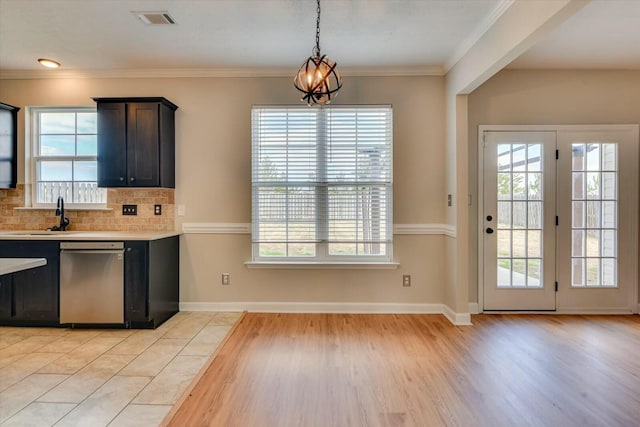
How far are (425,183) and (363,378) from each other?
2.17 m

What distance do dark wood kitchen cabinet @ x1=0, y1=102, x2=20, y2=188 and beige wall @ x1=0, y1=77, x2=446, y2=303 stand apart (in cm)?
8

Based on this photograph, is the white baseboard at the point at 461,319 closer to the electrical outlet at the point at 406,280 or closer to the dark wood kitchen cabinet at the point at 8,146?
the electrical outlet at the point at 406,280

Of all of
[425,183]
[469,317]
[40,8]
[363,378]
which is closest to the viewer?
[363,378]

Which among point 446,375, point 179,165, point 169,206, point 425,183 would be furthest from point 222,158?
point 446,375

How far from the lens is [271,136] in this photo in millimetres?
3600

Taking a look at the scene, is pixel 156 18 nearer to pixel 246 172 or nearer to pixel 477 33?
pixel 246 172

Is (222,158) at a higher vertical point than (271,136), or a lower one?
lower

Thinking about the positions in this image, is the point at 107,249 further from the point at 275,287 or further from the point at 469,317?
the point at 469,317

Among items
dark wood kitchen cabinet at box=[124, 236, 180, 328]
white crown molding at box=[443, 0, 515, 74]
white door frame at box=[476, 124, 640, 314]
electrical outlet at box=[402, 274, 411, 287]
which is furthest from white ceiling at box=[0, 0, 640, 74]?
electrical outlet at box=[402, 274, 411, 287]

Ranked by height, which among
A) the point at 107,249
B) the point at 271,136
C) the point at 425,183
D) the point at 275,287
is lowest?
the point at 275,287

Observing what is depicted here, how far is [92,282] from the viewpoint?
303cm

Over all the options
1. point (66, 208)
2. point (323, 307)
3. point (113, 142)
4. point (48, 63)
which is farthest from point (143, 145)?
point (323, 307)

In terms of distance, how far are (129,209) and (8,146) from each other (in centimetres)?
148

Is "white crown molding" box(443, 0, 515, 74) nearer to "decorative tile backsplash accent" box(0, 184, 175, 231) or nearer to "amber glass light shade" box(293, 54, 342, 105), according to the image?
"amber glass light shade" box(293, 54, 342, 105)
